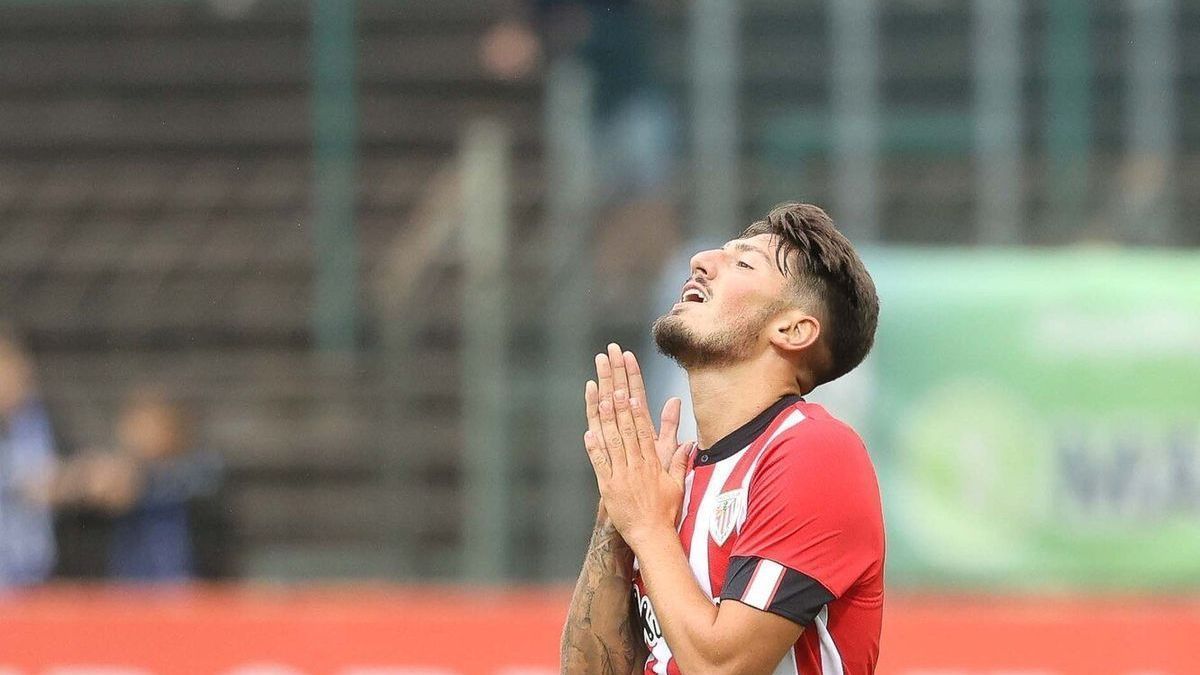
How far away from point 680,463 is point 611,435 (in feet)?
0.52

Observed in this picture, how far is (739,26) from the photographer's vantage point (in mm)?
8445

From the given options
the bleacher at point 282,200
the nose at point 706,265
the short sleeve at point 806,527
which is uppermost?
the bleacher at point 282,200

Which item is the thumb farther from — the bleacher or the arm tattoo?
the bleacher

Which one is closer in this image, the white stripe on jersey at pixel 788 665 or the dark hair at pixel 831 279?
the white stripe on jersey at pixel 788 665

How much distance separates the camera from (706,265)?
327 cm

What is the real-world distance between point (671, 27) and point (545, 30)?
1010 mm

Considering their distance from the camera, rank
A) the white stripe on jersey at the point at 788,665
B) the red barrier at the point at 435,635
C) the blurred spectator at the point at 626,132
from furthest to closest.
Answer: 1. the blurred spectator at the point at 626,132
2. the red barrier at the point at 435,635
3. the white stripe on jersey at the point at 788,665

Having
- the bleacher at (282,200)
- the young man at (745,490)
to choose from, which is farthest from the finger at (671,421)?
the bleacher at (282,200)

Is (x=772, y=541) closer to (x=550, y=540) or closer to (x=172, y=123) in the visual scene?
(x=550, y=540)

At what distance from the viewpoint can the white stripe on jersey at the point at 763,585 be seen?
292 cm

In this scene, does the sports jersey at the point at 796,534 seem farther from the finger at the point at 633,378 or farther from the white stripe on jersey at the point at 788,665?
the finger at the point at 633,378

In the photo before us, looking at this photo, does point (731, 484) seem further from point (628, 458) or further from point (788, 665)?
point (788, 665)

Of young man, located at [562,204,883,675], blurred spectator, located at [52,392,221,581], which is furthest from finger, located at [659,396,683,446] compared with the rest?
blurred spectator, located at [52,392,221,581]

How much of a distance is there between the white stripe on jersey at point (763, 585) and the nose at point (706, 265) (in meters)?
0.58
